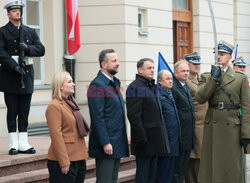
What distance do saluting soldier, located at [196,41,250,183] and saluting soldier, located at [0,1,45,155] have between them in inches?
91.8

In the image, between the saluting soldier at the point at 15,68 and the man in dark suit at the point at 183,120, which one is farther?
the man in dark suit at the point at 183,120

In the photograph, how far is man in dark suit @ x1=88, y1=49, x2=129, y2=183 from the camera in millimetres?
6453

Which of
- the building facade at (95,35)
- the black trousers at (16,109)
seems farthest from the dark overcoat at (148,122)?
the building facade at (95,35)

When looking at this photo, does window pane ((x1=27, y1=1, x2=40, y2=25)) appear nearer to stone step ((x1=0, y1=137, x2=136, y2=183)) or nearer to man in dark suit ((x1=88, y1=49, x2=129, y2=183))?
stone step ((x1=0, y1=137, x2=136, y2=183))

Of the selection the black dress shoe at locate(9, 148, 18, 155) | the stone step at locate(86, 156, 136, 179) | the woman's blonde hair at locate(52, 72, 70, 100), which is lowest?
the stone step at locate(86, 156, 136, 179)

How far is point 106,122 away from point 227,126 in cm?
184

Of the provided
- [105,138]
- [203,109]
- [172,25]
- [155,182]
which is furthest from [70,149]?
[172,25]

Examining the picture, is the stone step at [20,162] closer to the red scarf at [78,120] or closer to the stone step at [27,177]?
the stone step at [27,177]

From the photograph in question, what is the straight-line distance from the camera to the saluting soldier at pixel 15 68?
7738 mm

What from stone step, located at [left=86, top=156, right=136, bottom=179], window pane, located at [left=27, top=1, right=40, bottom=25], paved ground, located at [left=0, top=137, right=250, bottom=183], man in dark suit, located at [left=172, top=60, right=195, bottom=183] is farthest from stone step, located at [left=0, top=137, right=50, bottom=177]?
window pane, located at [left=27, top=1, right=40, bottom=25]

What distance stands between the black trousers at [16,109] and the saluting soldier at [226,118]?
236 centimetres

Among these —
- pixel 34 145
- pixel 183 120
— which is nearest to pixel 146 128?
pixel 183 120

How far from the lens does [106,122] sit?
654cm

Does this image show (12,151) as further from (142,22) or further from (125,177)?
(142,22)
